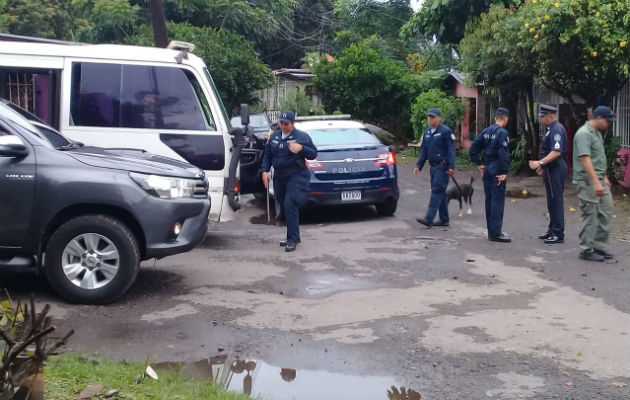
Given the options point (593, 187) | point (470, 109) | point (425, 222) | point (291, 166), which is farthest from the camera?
point (470, 109)

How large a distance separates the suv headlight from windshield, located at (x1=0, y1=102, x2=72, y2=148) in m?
0.86

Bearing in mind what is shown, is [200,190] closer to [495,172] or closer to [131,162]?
[131,162]

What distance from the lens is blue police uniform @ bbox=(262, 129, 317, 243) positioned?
10.2m

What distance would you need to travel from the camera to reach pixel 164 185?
7562 millimetres

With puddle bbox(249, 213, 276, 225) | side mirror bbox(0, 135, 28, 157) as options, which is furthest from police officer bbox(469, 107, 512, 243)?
side mirror bbox(0, 135, 28, 157)

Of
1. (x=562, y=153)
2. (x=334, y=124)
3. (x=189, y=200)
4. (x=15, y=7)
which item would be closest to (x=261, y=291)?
(x=189, y=200)

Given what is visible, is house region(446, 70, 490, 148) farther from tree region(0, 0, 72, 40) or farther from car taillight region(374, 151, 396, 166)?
tree region(0, 0, 72, 40)

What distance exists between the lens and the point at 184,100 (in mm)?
9828

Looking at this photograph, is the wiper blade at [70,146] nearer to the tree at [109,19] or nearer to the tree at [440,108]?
the tree at [440,108]

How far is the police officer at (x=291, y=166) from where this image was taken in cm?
1025

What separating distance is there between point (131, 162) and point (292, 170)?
3065 millimetres

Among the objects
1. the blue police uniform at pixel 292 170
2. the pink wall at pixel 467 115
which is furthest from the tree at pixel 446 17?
the blue police uniform at pixel 292 170

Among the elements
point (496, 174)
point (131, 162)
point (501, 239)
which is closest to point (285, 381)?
point (131, 162)

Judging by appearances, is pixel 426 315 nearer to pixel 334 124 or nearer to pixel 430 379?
pixel 430 379
